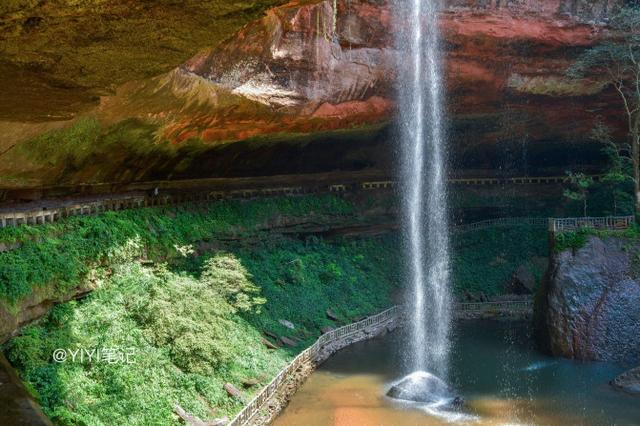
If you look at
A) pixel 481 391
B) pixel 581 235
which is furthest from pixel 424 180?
pixel 481 391

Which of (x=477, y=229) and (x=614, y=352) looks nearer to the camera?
(x=614, y=352)

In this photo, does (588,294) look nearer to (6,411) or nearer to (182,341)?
(182,341)

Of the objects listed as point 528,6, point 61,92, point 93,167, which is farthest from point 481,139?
→ point 61,92

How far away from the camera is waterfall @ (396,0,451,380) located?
26625 millimetres

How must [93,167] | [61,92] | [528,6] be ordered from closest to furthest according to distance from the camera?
[61,92] → [93,167] → [528,6]

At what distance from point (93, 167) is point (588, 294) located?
17742mm

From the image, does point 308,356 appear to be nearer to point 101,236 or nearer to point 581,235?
point 101,236

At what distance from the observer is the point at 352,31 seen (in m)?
25.5

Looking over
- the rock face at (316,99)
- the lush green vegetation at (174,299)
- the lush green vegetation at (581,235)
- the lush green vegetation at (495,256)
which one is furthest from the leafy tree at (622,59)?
the lush green vegetation at (174,299)

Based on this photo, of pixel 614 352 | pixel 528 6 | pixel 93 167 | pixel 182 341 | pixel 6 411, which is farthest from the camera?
pixel 528 6

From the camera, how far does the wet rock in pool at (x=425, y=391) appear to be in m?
20.1

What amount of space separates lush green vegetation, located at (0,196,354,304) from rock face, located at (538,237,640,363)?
13256 millimetres

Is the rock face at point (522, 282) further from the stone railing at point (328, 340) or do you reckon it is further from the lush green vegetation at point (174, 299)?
the stone railing at point (328, 340)

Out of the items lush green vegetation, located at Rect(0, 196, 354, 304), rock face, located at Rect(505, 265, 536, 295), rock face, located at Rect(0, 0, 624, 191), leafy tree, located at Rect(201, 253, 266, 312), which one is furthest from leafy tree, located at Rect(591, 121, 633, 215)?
leafy tree, located at Rect(201, 253, 266, 312)
